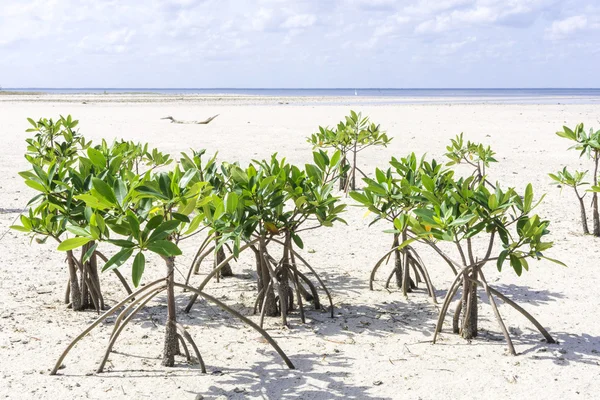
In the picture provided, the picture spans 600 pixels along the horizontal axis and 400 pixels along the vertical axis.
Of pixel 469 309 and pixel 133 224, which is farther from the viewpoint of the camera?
pixel 469 309

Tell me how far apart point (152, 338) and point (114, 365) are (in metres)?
0.43

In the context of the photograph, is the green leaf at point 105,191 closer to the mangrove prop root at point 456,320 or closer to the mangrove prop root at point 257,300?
the mangrove prop root at point 257,300

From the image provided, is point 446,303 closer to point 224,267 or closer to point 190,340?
point 190,340

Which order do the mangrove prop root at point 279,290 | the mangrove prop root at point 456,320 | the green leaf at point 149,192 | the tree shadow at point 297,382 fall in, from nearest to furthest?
the green leaf at point 149,192 < the tree shadow at point 297,382 < the mangrove prop root at point 456,320 < the mangrove prop root at point 279,290

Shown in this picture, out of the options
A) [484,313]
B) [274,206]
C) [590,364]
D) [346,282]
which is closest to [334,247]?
[346,282]

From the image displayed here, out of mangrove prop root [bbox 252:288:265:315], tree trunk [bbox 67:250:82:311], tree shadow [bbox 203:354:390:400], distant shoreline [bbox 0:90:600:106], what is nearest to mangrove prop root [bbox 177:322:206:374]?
tree shadow [bbox 203:354:390:400]

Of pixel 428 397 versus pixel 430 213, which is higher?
pixel 430 213

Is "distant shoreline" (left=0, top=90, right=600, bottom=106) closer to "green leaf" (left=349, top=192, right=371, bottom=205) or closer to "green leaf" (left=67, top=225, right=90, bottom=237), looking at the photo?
"green leaf" (left=349, top=192, right=371, bottom=205)

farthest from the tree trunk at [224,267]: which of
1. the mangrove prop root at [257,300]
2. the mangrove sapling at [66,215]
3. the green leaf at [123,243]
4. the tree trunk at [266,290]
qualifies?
the green leaf at [123,243]

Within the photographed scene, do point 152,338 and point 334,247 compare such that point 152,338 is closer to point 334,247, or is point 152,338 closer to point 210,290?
point 210,290

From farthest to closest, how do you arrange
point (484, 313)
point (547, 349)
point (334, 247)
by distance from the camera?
point (334, 247) < point (484, 313) < point (547, 349)

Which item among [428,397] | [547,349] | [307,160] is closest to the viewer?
[428,397]

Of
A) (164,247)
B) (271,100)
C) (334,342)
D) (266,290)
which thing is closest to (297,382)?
(334,342)

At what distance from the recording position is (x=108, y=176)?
2.92 meters
